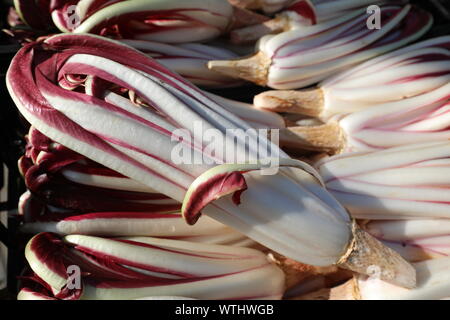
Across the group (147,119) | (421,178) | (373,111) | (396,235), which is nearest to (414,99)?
(373,111)

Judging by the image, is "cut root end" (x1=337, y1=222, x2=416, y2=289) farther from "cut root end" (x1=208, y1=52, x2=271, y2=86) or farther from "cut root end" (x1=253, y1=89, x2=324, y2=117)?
"cut root end" (x1=208, y1=52, x2=271, y2=86)

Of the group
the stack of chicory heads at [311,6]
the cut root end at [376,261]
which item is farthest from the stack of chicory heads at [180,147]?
the stack of chicory heads at [311,6]

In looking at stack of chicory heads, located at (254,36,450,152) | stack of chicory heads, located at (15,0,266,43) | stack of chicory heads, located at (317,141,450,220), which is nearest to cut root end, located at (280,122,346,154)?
stack of chicory heads, located at (254,36,450,152)

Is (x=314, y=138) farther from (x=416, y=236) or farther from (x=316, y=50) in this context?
(x=416, y=236)

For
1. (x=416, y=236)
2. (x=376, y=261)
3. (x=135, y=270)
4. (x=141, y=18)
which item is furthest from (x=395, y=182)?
(x=141, y=18)

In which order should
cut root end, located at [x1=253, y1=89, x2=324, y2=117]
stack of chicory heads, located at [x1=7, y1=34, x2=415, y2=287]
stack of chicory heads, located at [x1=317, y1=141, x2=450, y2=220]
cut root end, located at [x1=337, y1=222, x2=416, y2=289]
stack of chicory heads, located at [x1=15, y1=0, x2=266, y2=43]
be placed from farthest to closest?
cut root end, located at [x1=253, y1=89, x2=324, y2=117] → stack of chicory heads, located at [x1=15, y1=0, x2=266, y2=43] → stack of chicory heads, located at [x1=317, y1=141, x2=450, y2=220] → cut root end, located at [x1=337, y1=222, x2=416, y2=289] → stack of chicory heads, located at [x1=7, y1=34, x2=415, y2=287]

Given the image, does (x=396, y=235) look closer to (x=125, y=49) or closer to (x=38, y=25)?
(x=125, y=49)

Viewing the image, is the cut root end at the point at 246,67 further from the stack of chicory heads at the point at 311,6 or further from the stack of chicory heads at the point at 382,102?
the stack of chicory heads at the point at 311,6
